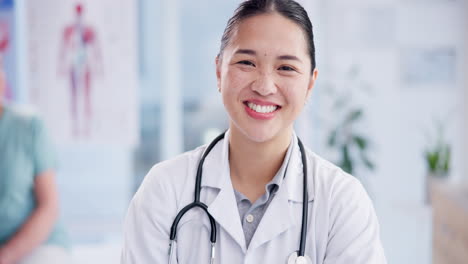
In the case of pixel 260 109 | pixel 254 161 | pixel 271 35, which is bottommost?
pixel 254 161

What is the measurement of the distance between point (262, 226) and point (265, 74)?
31 cm

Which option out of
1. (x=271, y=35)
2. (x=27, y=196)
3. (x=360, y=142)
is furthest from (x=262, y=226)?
(x=360, y=142)

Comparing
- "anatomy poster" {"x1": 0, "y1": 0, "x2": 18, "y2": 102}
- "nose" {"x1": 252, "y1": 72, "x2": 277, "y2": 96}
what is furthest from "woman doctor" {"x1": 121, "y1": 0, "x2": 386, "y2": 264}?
"anatomy poster" {"x1": 0, "y1": 0, "x2": 18, "y2": 102}

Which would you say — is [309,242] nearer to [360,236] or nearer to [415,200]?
[360,236]

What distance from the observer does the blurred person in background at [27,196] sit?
1.82 m

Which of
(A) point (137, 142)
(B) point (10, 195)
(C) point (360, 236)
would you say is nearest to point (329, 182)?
(C) point (360, 236)

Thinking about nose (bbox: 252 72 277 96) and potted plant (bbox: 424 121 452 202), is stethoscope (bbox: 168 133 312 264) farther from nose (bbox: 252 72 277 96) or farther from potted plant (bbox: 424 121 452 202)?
potted plant (bbox: 424 121 452 202)

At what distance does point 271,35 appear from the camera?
1.03 metres

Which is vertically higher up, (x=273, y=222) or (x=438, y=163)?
(x=273, y=222)

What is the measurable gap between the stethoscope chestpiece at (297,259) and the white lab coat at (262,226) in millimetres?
24

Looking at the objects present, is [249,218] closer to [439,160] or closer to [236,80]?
[236,80]

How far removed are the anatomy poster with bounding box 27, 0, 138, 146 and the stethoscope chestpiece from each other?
8.88 ft

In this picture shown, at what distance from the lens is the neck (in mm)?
1130

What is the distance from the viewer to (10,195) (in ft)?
6.15
